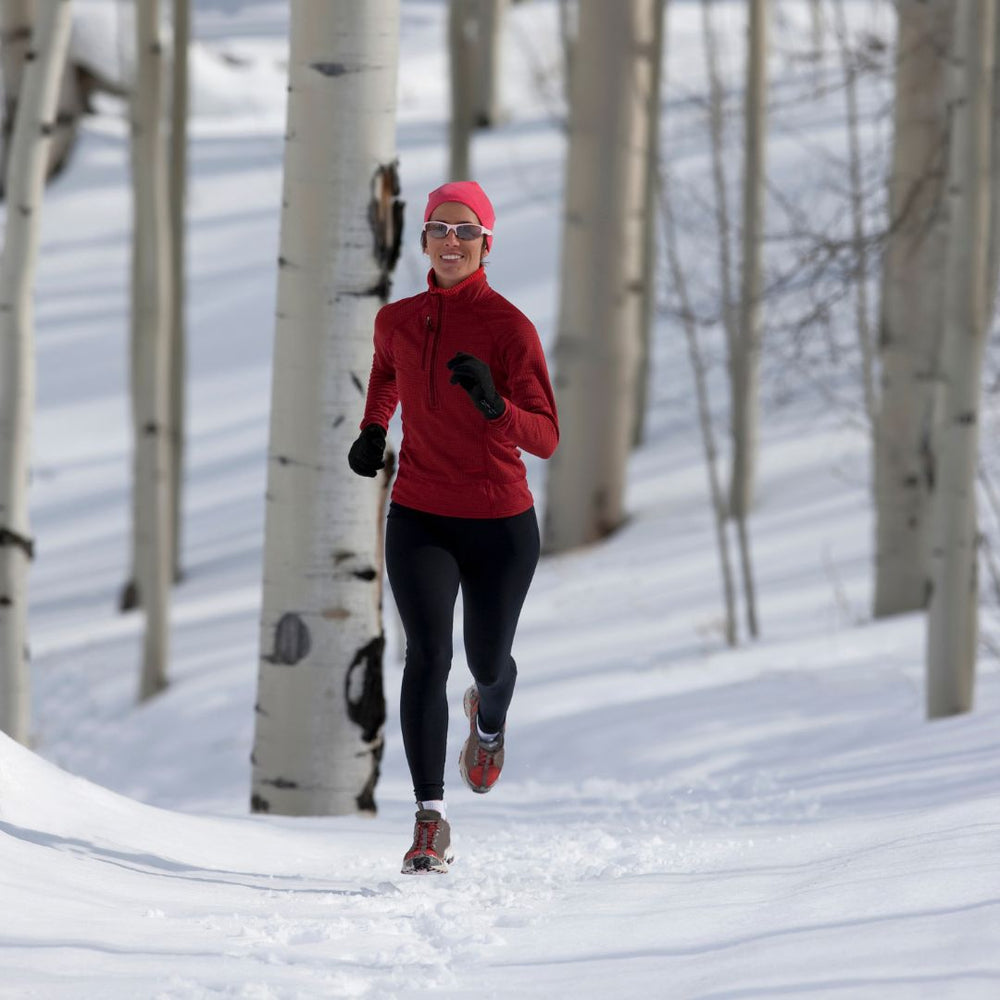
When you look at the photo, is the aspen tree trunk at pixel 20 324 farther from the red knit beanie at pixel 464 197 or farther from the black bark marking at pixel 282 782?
the red knit beanie at pixel 464 197

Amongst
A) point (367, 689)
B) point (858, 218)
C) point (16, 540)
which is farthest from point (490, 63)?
point (367, 689)

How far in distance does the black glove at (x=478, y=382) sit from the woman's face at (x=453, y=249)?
31 cm

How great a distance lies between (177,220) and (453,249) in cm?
1071

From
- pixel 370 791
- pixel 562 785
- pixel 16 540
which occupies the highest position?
pixel 16 540

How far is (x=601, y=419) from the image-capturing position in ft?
41.8

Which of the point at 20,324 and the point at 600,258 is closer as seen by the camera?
the point at 20,324

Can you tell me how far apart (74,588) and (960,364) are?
34.8ft

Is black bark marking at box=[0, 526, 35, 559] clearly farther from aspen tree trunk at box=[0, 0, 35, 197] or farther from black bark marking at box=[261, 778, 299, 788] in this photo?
aspen tree trunk at box=[0, 0, 35, 197]

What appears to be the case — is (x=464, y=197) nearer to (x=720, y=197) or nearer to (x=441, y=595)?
(x=441, y=595)

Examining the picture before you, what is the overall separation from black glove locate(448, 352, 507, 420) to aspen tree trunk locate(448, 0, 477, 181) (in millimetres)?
11543

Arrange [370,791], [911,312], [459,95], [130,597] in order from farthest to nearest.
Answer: [459,95] < [130,597] < [911,312] < [370,791]

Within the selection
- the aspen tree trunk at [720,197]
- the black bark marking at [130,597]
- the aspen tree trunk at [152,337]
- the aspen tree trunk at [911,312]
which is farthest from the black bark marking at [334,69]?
the black bark marking at [130,597]

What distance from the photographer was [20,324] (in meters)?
6.54

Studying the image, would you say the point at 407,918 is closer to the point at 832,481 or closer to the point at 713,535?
the point at 713,535
